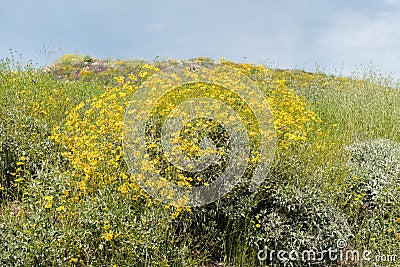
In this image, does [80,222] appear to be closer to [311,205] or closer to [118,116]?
[118,116]

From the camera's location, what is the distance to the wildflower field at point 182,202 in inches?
115

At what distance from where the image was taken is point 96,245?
3096mm

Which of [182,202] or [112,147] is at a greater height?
[112,147]

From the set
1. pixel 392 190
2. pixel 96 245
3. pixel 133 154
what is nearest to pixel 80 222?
pixel 96 245
